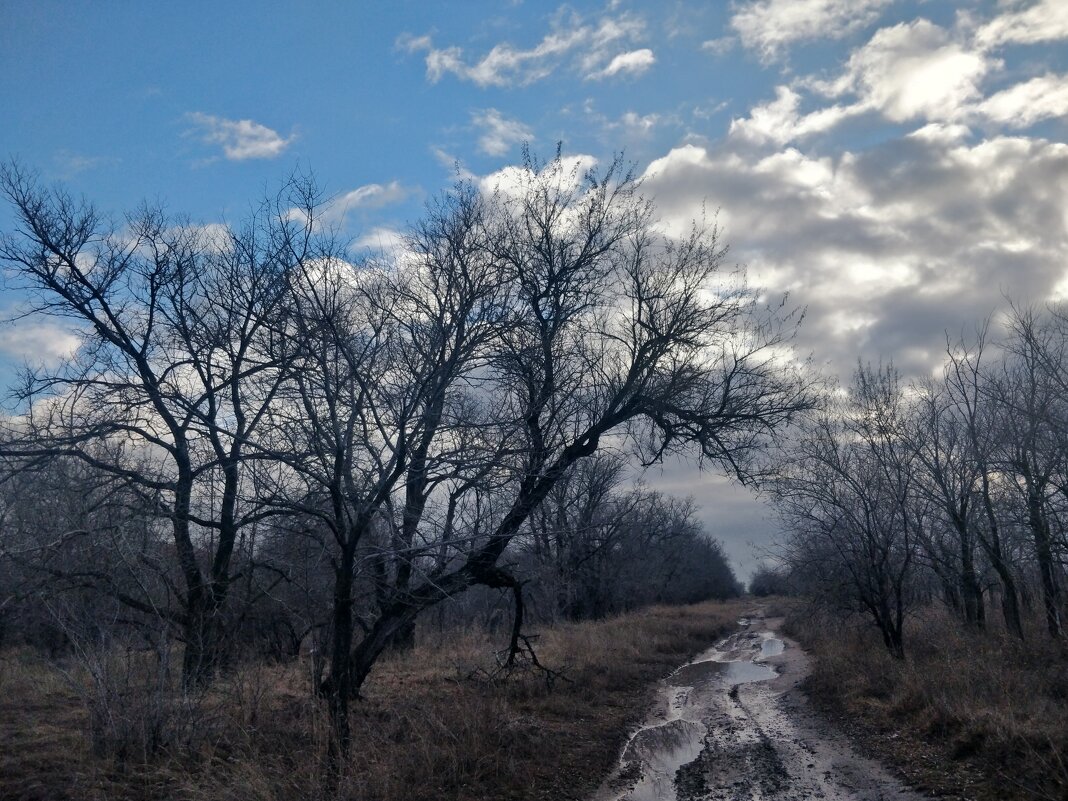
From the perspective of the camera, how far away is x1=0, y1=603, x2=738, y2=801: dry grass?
25.4 feet

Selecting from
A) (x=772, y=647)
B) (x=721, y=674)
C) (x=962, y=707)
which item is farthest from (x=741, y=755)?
(x=772, y=647)

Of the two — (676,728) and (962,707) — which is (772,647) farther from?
(962,707)

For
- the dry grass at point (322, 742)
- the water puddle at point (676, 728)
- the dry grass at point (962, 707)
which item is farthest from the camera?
the water puddle at point (676, 728)

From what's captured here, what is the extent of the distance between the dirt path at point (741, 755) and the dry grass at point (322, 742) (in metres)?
0.56

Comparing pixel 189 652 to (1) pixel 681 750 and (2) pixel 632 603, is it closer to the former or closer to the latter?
(1) pixel 681 750

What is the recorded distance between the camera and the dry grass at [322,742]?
7.74 metres

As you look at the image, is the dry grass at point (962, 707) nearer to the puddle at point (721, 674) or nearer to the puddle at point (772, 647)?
the puddle at point (721, 674)

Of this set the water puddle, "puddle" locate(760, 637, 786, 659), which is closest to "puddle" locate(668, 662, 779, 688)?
the water puddle

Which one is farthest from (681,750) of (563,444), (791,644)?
(791,644)

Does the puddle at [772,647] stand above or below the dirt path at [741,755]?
below

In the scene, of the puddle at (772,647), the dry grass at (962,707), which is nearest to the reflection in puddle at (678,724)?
the puddle at (772,647)

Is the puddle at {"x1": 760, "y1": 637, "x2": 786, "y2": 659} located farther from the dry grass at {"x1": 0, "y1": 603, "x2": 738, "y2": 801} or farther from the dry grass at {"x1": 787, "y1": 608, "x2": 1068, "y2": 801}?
the dry grass at {"x1": 0, "y1": 603, "x2": 738, "y2": 801}

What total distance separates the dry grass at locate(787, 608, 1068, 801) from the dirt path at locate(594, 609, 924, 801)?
575 millimetres

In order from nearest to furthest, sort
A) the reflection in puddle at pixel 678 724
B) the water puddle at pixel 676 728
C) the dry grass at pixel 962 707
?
the dry grass at pixel 962 707, the water puddle at pixel 676 728, the reflection in puddle at pixel 678 724
